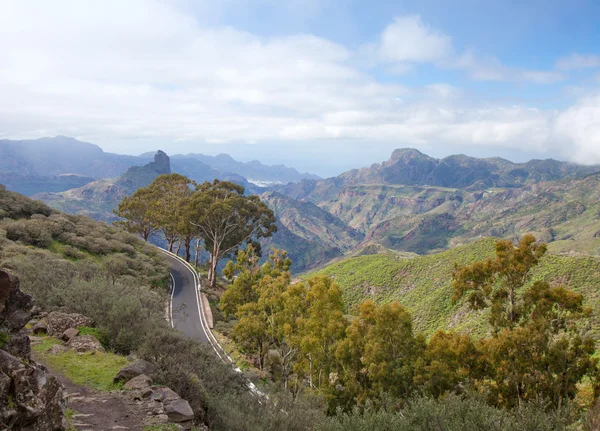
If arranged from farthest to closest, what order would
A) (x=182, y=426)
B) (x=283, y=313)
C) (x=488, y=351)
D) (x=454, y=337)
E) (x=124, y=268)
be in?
(x=124, y=268)
(x=283, y=313)
(x=454, y=337)
(x=488, y=351)
(x=182, y=426)

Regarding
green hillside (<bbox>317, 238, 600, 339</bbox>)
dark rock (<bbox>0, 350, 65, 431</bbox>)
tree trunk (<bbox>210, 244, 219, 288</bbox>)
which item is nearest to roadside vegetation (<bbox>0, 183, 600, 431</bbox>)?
dark rock (<bbox>0, 350, 65, 431</bbox>)

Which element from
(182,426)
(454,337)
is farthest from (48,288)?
(454,337)

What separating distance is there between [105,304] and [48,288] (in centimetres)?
302

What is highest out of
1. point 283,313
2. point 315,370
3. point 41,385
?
point 41,385

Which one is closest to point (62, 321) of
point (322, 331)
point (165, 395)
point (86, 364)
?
point (86, 364)

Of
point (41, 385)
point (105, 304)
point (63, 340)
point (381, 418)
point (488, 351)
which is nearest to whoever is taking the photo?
point (41, 385)

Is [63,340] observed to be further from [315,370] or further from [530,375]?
[530,375]

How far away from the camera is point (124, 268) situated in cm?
2512

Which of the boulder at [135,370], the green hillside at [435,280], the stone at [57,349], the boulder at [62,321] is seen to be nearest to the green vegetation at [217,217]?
the green hillside at [435,280]

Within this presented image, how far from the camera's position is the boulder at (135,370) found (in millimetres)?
9258

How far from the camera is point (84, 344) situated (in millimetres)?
11102

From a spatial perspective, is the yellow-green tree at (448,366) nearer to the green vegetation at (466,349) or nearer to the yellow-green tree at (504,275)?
the green vegetation at (466,349)

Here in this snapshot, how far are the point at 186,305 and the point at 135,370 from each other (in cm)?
2143

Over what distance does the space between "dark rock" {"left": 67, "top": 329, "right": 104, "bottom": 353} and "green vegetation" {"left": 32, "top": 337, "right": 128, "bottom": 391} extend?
0.18 metres
